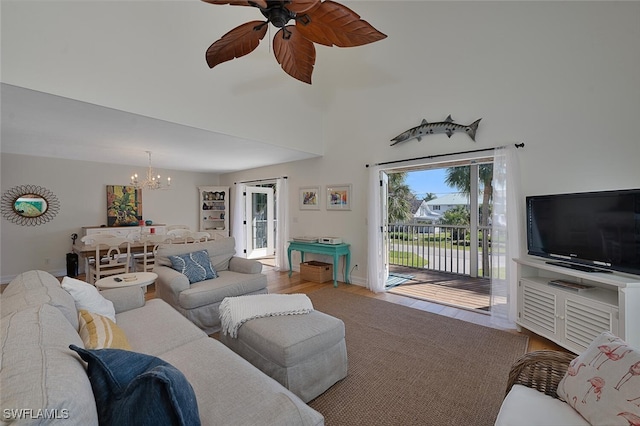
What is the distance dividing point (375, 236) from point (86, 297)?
11.2 feet

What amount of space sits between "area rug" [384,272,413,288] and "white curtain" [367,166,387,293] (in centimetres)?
38

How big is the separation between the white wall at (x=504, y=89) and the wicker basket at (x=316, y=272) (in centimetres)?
56

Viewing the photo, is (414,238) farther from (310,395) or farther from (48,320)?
(48,320)

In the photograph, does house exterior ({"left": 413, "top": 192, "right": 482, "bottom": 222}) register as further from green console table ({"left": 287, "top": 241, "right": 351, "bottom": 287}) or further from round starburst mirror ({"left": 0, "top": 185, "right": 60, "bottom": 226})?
round starburst mirror ({"left": 0, "top": 185, "right": 60, "bottom": 226})

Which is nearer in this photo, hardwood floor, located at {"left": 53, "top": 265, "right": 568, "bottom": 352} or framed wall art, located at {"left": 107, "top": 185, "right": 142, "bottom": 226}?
hardwood floor, located at {"left": 53, "top": 265, "right": 568, "bottom": 352}

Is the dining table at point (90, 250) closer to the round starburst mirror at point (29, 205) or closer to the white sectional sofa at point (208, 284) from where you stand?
the white sectional sofa at point (208, 284)

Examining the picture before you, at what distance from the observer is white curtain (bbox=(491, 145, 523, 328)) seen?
2.98m

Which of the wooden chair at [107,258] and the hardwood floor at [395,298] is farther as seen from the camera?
the wooden chair at [107,258]

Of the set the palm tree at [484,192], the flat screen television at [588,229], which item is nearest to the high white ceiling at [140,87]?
the palm tree at [484,192]

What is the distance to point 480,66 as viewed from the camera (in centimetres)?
326

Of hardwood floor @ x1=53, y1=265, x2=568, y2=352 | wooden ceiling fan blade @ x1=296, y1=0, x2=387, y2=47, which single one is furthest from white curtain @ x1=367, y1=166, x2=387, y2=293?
wooden ceiling fan blade @ x1=296, y1=0, x2=387, y2=47

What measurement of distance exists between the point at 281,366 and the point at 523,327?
2.74 m

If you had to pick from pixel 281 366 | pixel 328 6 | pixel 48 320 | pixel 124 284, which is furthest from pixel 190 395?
pixel 124 284

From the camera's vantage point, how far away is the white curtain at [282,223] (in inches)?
224
